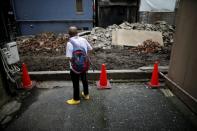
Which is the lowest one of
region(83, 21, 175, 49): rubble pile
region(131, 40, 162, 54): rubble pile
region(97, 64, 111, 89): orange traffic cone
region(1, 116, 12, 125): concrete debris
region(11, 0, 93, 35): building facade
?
region(1, 116, 12, 125): concrete debris

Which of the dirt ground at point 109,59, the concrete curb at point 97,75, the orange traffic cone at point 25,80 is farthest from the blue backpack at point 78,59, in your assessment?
the dirt ground at point 109,59

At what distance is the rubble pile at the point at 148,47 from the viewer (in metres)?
7.50

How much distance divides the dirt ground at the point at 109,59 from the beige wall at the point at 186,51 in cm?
167

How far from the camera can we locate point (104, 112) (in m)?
3.93

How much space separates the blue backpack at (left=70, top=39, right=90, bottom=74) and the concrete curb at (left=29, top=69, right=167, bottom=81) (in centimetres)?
143

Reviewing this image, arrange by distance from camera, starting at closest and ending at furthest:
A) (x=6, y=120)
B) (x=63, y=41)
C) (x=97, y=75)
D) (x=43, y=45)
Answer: (x=6, y=120) → (x=97, y=75) → (x=43, y=45) → (x=63, y=41)

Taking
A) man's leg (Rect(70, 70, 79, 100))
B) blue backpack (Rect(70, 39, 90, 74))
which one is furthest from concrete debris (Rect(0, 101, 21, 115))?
blue backpack (Rect(70, 39, 90, 74))

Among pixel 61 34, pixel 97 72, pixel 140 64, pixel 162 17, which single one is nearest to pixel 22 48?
pixel 61 34

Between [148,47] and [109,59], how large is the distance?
2.14 m

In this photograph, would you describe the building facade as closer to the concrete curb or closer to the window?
the window

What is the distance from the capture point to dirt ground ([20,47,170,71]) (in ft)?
19.6

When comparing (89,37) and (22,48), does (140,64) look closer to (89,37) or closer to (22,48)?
(89,37)

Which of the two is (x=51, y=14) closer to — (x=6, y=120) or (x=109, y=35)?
(x=109, y=35)

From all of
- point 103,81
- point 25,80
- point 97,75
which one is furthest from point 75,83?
point 25,80
